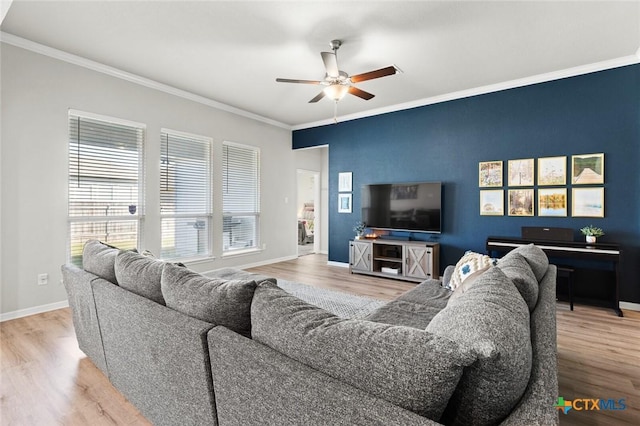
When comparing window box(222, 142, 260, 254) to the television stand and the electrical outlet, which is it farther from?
the electrical outlet

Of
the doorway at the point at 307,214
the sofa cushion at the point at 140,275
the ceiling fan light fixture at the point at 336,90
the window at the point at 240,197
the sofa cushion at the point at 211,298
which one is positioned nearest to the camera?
the sofa cushion at the point at 211,298

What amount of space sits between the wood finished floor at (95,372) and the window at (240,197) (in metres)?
2.59

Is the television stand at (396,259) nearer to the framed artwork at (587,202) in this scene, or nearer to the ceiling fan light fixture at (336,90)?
the framed artwork at (587,202)

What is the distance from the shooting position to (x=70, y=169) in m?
3.66

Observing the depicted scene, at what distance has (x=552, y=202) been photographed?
4.02m

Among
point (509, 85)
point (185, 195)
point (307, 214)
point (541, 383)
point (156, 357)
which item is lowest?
point (156, 357)

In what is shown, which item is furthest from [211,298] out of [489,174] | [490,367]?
[489,174]

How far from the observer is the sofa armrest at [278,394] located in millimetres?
783

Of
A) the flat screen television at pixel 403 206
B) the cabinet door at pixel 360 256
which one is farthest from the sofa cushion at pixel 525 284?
the cabinet door at pixel 360 256

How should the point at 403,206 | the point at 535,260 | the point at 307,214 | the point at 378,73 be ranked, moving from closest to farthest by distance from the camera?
the point at 535,260
the point at 378,73
the point at 403,206
the point at 307,214

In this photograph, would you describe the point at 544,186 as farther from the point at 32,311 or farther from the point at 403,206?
the point at 32,311

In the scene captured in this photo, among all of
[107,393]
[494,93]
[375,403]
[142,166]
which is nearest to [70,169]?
[142,166]

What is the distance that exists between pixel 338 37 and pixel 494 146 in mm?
2822

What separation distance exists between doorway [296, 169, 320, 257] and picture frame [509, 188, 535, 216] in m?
4.48
